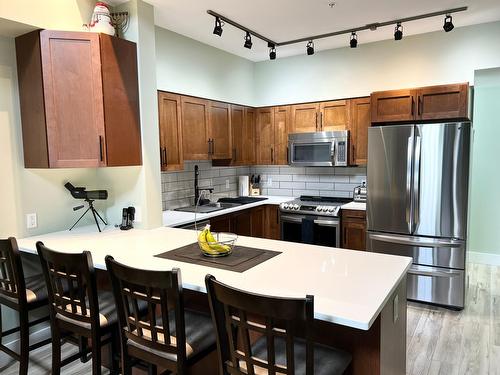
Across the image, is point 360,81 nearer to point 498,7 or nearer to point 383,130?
point 383,130

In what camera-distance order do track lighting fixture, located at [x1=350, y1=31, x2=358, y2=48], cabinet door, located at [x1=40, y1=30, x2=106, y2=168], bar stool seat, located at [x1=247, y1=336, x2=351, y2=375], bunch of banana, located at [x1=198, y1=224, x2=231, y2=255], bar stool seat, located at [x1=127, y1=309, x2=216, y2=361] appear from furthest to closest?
track lighting fixture, located at [x1=350, y1=31, x2=358, y2=48] → cabinet door, located at [x1=40, y1=30, x2=106, y2=168] → bunch of banana, located at [x1=198, y1=224, x2=231, y2=255] → bar stool seat, located at [x1=127, y1=309, x2=216, y2=361] → bar stool seat, located at [x1=247, y1=336, x2=351, y2=375]

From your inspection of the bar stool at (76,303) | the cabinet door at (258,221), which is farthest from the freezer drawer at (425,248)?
the bar stool at (76,303)

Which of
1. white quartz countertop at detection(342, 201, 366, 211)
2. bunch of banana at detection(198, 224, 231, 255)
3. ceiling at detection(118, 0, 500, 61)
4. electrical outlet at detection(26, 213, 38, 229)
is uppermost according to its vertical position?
ceiling at detection(118, 0, 500, 61)

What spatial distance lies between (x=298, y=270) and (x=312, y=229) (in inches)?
90.5

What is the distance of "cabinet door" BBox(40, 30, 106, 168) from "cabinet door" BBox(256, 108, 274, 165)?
8.19 feet

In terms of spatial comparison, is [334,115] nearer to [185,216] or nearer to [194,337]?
[185,216]

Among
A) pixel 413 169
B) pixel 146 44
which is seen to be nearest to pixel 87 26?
pixel 146 44

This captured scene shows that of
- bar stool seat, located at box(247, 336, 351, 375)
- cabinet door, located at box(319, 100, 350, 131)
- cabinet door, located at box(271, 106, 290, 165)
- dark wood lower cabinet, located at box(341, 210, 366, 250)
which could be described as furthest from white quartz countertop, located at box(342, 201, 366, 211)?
bar stool seat, located at box(247, 336, 351, 375)

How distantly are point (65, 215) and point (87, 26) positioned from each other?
149 cm

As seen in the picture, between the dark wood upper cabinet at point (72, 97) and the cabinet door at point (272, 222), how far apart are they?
2183 mm

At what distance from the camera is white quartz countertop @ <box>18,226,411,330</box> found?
4.79 ft

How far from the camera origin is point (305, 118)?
456 centimetres

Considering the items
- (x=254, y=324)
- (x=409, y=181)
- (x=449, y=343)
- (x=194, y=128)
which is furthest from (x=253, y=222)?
(x=254, y=324)

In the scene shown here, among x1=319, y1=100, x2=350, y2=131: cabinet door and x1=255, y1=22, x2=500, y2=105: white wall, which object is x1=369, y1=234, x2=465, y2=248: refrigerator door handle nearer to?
x1=319, y1=100, x2=350, y2=131: cabinet door
